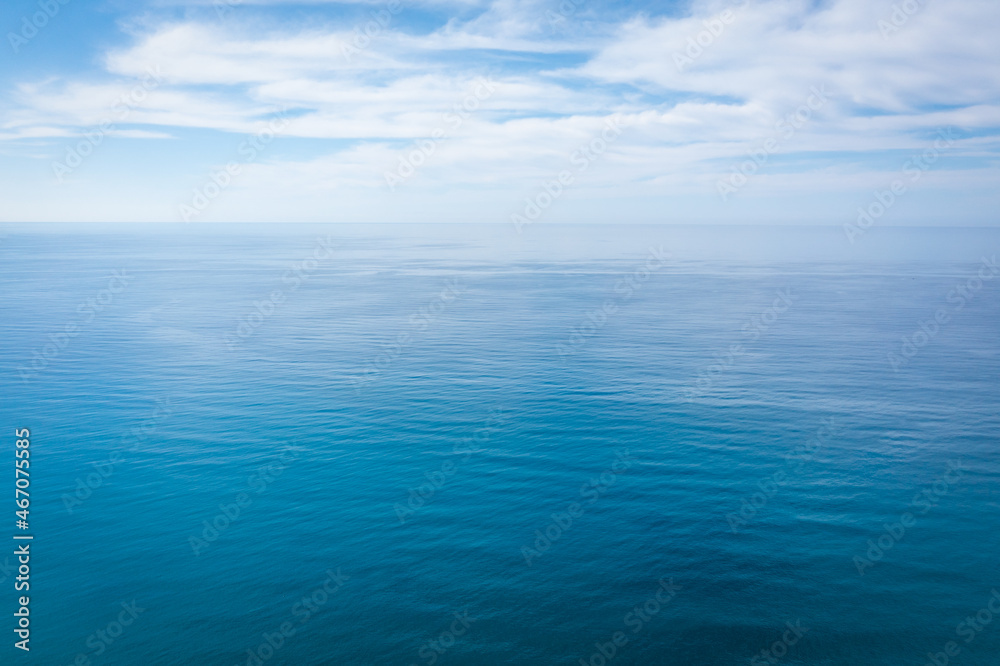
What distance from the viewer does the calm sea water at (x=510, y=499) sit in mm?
34719

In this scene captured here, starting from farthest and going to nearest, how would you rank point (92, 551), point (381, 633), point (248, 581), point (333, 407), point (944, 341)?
point (944, 341), point (333, 407), point (92, 551), point (248, 581), point (381, 633)

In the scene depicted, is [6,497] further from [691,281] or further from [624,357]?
[691,281]

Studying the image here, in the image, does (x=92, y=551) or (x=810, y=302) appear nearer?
(x=92, y=551)

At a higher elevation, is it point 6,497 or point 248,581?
point 6,497

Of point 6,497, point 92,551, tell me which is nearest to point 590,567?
point 92,551

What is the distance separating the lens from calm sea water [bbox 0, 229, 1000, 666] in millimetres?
34719

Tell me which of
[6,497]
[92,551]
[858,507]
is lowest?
[858,507]

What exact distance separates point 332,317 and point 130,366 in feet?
138

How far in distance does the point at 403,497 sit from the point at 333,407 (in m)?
22.7

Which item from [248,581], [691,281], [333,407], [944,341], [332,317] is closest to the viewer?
[248,581]

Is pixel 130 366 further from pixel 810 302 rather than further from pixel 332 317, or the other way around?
pixel 810 302

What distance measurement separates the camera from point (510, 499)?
48375 mm

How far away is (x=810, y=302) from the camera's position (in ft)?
449

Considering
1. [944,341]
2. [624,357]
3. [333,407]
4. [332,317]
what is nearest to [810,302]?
[944,341]
